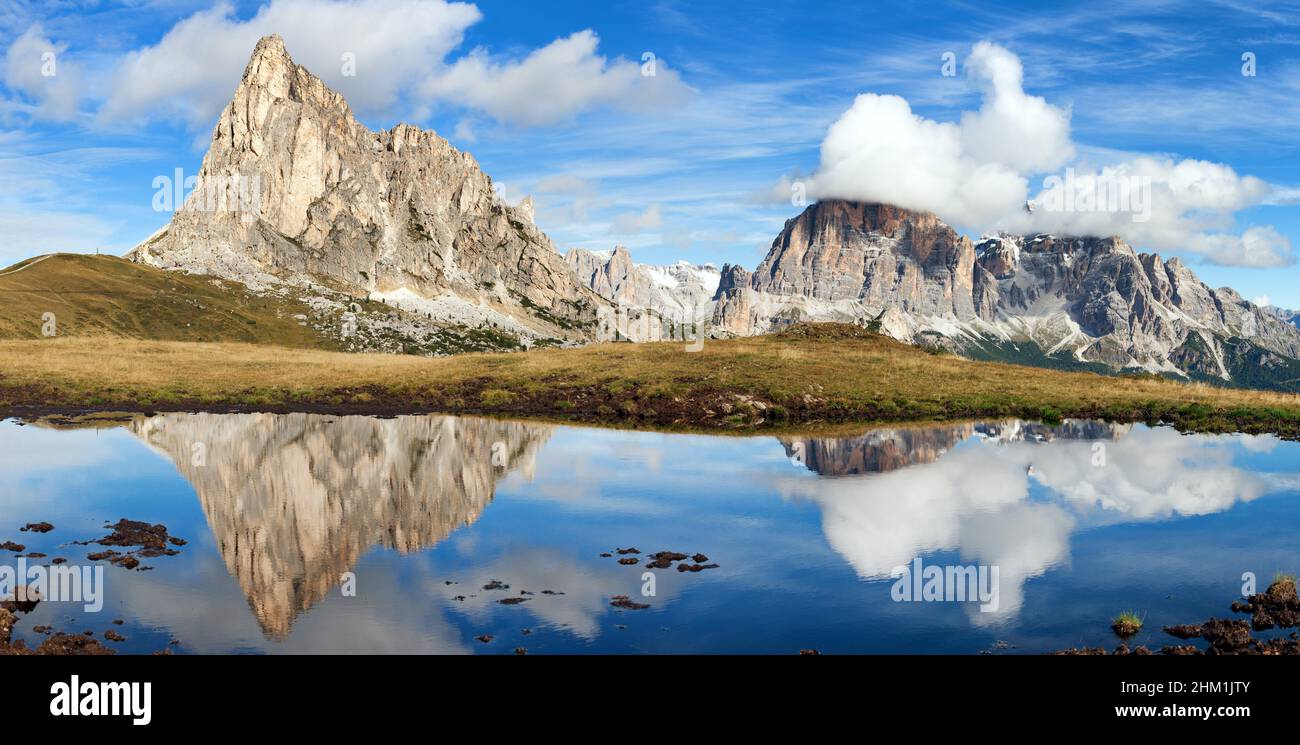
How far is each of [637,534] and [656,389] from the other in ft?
119

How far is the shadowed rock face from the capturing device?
74.9 feet

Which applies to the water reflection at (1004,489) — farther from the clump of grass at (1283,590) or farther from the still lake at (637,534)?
the clump of grass at (1283,590)

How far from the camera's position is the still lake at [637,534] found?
1848 cm

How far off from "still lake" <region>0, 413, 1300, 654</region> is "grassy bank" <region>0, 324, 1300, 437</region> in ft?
36.7

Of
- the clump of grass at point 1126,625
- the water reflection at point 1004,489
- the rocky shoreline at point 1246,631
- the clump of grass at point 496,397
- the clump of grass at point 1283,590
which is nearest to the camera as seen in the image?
the rocky shoreline at point 1246,631

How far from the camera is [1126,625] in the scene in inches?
729

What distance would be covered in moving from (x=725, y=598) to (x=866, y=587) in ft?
13.0

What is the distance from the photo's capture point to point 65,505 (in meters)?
30.8

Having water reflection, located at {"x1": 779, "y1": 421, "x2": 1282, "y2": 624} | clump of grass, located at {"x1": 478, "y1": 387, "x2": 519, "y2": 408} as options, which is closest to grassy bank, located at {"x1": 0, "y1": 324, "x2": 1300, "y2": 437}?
clump of grass, located at {"x1": 478, "y1": 387, "x2": 519, "y2": 408}

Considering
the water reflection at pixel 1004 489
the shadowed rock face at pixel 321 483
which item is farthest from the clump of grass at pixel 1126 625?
the shadowed rock face at pixel 321 483

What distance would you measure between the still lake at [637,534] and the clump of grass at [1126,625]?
226 millimetres

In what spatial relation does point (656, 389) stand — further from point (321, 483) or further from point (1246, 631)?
point (1246, 631)

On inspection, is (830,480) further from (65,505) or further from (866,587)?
(65,505)
